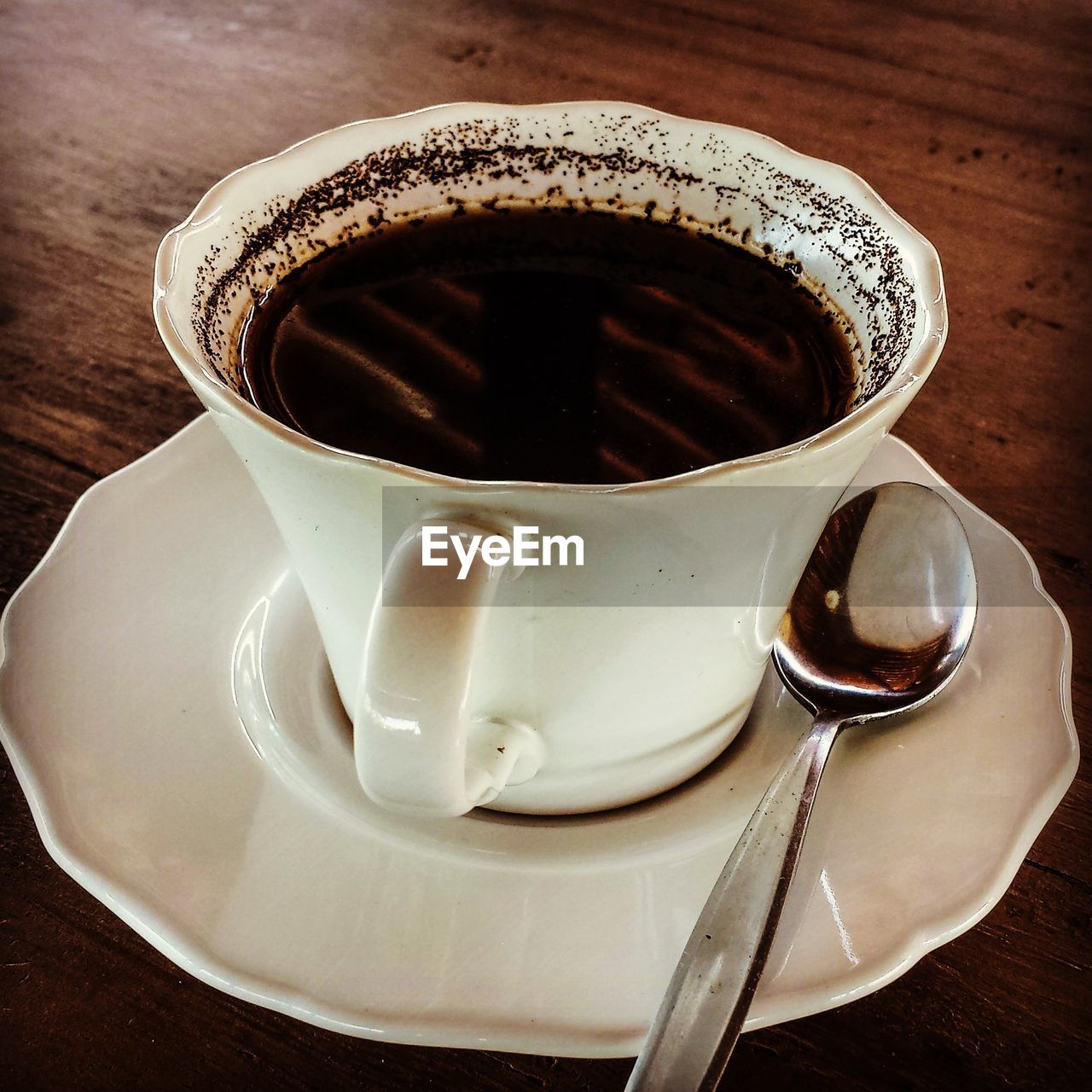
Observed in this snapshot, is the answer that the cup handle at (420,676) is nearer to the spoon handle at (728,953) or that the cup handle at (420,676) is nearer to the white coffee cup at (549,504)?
the white coffee cup at (549,504)

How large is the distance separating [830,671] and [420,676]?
0.32 metres

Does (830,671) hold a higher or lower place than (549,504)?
lower

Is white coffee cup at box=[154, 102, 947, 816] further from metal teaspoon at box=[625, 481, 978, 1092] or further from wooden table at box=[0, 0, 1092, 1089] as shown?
wooden table at box=[0, 0, 1092, 1089]

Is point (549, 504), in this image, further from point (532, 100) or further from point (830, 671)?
point (532, 100)

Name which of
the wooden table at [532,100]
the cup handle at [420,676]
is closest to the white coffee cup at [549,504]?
the cup handle at [420,676]

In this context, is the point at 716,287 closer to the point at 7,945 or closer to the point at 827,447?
the point at 827,447

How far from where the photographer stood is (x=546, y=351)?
24.4 inches

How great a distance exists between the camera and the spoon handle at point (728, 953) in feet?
1.33
